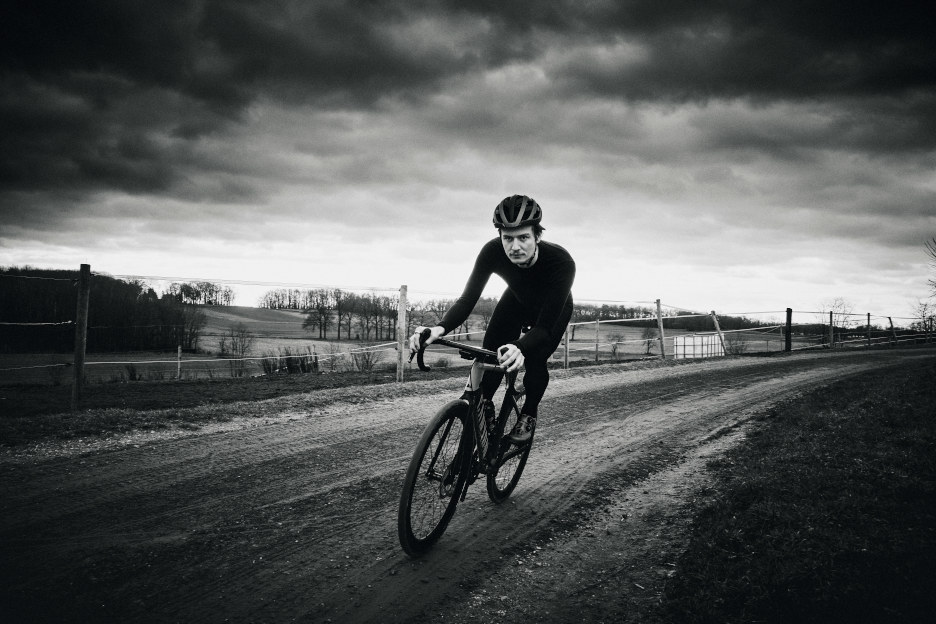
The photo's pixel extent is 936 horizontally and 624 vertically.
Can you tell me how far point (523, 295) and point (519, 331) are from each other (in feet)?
1.27

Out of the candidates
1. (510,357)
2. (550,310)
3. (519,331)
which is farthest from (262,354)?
(510,357)

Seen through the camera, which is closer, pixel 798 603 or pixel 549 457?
pixel 798 603

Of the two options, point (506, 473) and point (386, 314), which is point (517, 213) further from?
point (386, 314)

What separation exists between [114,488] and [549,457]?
3.91 metres

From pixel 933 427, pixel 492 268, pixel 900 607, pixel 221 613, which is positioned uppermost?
pixel 492 268

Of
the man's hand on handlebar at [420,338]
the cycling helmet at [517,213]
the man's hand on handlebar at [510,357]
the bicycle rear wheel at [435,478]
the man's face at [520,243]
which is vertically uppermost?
the cycling helmet at [517,213]

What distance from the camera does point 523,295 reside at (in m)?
3.89

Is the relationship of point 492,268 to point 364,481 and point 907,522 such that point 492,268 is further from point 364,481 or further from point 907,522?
point 907,522

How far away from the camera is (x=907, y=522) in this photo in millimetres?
3018

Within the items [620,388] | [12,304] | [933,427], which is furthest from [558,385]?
[12,304]

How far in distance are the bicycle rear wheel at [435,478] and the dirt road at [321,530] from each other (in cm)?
15

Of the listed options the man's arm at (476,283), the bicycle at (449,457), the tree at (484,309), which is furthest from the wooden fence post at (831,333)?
the bicycle at (449,457)

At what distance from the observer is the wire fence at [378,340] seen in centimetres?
1655

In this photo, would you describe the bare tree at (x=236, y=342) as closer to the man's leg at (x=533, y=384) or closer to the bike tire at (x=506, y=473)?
the bike tire at (x=506, y=473)
